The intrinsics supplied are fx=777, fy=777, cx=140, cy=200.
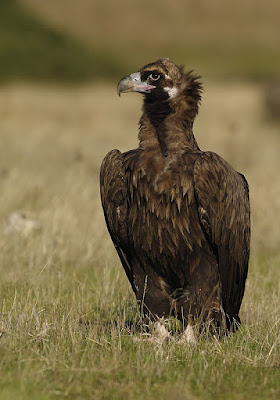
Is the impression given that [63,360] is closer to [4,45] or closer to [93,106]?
[93,106]

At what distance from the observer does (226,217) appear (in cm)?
581

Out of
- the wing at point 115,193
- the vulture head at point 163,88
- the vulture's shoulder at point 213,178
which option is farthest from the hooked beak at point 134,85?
the vulture's shoulder at point 213,178

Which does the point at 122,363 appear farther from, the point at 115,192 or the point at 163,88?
the point at 163,88

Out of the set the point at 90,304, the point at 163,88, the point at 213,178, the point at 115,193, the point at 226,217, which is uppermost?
the point at 163,88

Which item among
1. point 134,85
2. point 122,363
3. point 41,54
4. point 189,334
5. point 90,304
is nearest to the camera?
point 122,363

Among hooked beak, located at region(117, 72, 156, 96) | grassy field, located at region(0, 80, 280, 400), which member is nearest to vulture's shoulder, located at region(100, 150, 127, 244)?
hooked beak, located at region(117, 72, 156, 96)

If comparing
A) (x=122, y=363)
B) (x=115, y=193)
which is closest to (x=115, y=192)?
(x=115, y=193)

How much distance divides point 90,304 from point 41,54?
252 ft

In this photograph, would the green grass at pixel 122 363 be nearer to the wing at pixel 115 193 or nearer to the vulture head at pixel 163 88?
the wing at pixel 115 193

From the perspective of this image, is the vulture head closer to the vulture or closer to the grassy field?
the vulture

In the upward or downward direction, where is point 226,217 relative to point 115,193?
downward

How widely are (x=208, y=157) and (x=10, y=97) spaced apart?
30.6 meters

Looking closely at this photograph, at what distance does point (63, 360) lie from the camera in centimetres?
496

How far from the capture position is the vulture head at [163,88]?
6051 mm
